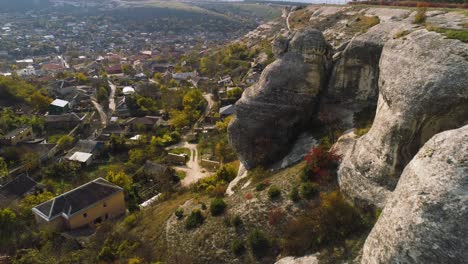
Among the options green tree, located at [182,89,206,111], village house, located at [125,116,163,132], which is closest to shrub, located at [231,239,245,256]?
village house, located at [125,116,163,132]

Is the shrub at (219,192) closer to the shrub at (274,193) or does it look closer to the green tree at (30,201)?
the shrub at (274,193)

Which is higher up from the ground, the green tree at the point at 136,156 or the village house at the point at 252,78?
the village house at the point at 252,78

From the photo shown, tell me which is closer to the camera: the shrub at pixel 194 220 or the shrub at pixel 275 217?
the shrub at pixel 275 217

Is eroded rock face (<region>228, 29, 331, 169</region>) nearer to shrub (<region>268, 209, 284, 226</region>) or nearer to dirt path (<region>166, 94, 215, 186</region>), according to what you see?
shrub (<region>268, 209, 284, 226</region>)

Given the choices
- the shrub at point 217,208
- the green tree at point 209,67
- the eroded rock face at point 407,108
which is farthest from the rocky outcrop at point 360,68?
the green tree at point 209,67

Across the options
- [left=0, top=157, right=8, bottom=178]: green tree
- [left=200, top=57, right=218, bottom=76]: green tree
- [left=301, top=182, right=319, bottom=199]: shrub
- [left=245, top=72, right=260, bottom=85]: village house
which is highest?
[left=301, top=182, right=319, bottom=199]: shrub

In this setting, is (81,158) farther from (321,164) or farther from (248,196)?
(321,164)

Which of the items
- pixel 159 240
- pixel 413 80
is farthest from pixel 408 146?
pixel 159 240
